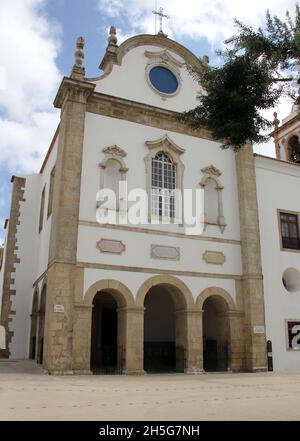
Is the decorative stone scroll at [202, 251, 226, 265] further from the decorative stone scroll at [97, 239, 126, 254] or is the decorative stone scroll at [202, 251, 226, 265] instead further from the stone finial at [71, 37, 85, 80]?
the stone finial at [71, 37, 85, 80]

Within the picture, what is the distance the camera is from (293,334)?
17.5m

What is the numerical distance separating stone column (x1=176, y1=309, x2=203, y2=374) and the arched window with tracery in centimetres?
369

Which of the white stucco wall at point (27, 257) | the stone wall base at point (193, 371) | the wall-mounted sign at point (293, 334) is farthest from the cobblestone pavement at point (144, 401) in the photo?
the white stucco wall at point (27, 257)

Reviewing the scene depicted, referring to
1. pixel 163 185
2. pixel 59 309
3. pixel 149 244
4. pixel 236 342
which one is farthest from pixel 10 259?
pixel 236 342

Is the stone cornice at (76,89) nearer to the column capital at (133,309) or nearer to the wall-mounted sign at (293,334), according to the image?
the column capital at (133,309)

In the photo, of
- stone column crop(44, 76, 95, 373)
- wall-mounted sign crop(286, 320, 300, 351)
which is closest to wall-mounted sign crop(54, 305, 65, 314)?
stone column crop(44, 76, 95, 373)

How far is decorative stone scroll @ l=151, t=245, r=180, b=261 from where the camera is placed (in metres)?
15.8

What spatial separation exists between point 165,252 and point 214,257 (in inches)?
80.6

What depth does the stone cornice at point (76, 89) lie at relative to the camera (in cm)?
1575

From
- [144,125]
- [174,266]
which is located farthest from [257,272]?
[144,125]

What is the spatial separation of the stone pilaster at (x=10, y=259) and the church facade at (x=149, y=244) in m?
0.06

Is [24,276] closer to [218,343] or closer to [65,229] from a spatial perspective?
[65,229]
